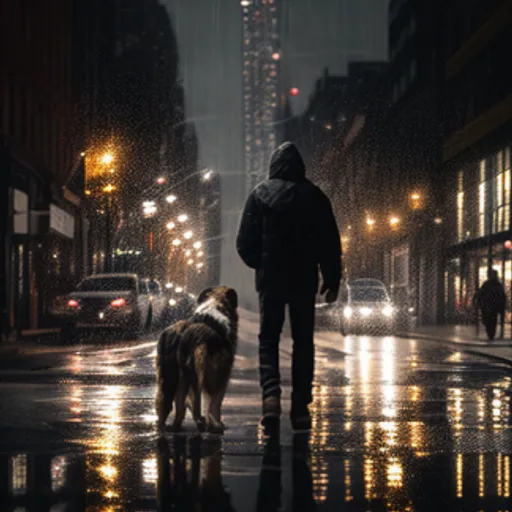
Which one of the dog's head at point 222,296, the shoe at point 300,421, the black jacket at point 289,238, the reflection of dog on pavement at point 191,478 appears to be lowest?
the reflection of dog on pavement at point 191,478

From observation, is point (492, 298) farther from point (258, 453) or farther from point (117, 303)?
point (258, 453)

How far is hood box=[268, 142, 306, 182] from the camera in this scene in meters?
8.62

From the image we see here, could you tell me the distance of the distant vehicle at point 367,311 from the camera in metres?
37.3

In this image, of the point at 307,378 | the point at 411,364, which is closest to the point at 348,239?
the point at 411,364

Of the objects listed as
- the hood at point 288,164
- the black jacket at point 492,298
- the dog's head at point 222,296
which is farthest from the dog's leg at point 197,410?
the black jacket at point 492,298

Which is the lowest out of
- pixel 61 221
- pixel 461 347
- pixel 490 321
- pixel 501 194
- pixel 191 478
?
pixel 461 347

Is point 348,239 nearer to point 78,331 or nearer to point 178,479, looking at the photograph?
point 78,331

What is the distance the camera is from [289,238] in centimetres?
848

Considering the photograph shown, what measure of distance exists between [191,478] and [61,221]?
125 ft

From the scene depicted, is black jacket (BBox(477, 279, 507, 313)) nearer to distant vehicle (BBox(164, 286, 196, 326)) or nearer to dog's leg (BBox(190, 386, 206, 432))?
distant vehicle (BBox(164, 286, 196, 326))

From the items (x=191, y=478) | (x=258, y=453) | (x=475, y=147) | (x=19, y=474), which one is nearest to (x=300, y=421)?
(x=258, y=453)

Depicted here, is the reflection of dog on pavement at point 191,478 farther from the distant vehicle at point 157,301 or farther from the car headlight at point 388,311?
the car headlight at point 388,311

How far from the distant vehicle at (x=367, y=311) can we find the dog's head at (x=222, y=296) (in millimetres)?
27914

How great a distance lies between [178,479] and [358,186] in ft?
301
